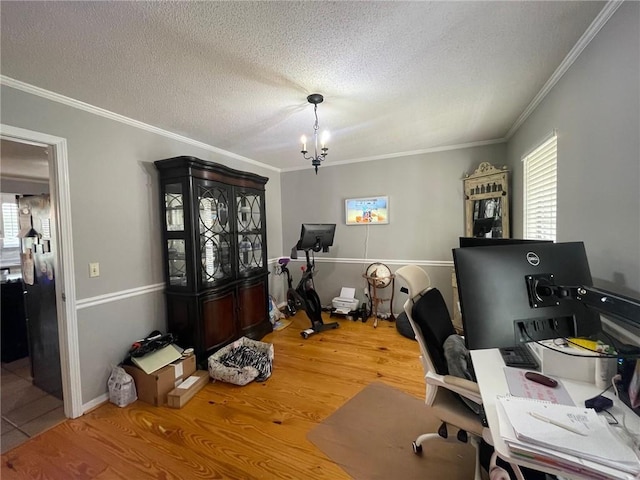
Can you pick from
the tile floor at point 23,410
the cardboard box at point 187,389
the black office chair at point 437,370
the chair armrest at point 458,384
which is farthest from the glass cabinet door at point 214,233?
the chair armrest at point 458,384

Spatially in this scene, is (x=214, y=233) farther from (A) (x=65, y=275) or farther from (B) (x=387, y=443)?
(B) (x=387, y=443)

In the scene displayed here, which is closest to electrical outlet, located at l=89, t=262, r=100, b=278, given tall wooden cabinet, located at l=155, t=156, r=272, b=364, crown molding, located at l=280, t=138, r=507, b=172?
tall wooden cabinet, located at l=155, t=156, r=272, b=364

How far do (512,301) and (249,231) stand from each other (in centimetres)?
285

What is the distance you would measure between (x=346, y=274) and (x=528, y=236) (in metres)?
2.41

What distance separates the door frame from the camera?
6.34ft

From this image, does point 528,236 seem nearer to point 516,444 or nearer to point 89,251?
point 516,444

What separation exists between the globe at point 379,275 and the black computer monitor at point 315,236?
75 cm

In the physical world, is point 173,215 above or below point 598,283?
above

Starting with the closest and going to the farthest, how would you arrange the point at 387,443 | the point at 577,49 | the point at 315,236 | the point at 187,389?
the point at 577,49
the point at 387,443
the point at 187,389
the point at 315,236

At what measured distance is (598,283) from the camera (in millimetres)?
1371

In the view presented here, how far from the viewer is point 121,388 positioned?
2.11 meters

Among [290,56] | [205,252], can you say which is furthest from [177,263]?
[290,56]

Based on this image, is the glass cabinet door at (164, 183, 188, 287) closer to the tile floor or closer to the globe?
the tile floor

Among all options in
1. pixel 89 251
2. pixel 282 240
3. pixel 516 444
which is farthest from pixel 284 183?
pixel 516 444
